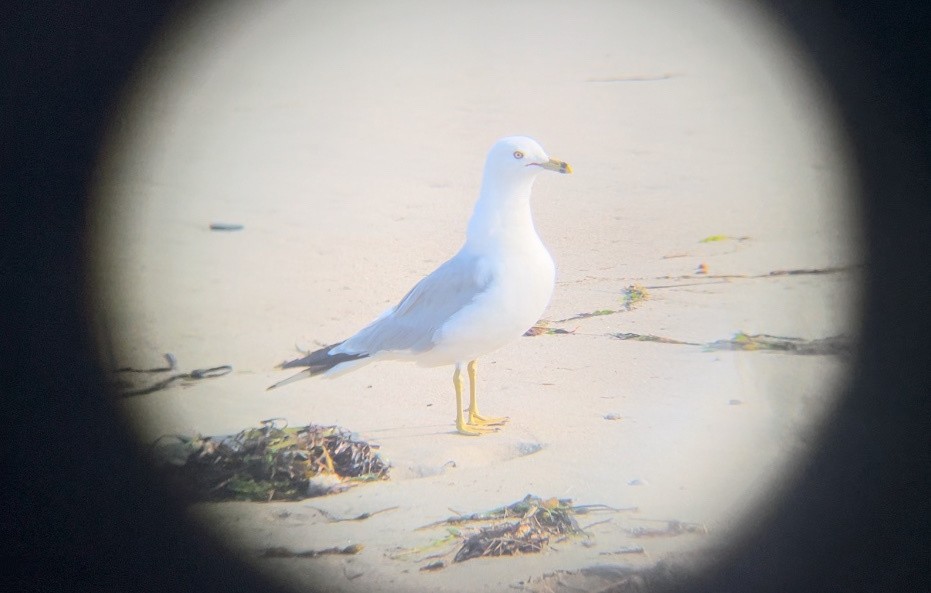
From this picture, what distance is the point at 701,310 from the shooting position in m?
3.36

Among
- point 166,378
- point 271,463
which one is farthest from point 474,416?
point 166,378

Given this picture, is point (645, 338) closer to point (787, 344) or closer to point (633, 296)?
point (633, 296)

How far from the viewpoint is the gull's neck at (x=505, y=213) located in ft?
9.46

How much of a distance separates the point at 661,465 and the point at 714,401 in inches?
12.1

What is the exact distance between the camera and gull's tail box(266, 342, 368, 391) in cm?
296

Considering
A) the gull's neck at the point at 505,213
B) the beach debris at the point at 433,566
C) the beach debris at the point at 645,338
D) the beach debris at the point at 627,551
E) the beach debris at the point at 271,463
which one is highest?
the gull's neck at the point at 505,213

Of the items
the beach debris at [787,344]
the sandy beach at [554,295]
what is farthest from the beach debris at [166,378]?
the beach debris at [787,344]

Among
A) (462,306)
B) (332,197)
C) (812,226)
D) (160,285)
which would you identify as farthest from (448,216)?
(812,226)

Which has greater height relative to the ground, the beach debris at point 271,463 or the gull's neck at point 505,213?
the gull's neck at point 505,213

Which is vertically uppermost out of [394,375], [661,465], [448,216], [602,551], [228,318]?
[448,216]

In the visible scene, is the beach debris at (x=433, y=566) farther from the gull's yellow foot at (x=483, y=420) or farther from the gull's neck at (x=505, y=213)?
the gull's neck at (x=505, y=213)

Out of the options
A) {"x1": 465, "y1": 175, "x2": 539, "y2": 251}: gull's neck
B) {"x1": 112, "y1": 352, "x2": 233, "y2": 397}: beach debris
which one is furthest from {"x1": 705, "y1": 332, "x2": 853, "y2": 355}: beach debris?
{"x1": 112, "y1": 352, "x2": 233, "y2": 397}: beach debris

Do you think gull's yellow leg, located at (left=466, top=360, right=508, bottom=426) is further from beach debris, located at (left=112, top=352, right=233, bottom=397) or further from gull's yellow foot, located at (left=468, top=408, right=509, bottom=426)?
beach debris, located at (left=112, top=352, right=233, bottom=397)

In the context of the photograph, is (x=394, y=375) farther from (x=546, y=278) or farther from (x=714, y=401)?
(x=714, y=401)
